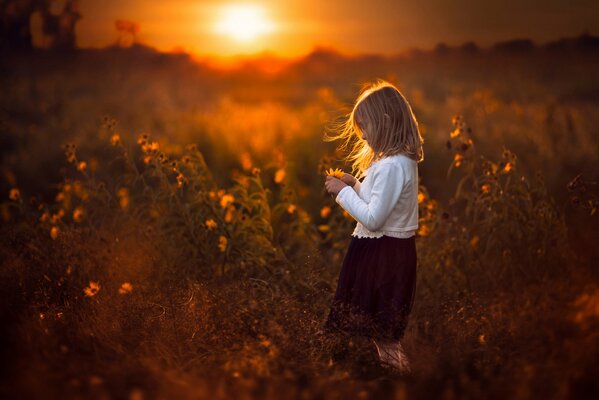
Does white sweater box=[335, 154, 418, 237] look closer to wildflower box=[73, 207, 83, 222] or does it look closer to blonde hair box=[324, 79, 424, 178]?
blonde hair box=[324, 79, 424, 178]

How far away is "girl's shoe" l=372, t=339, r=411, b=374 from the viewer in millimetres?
3156

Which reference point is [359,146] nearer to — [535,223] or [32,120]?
[535,223]

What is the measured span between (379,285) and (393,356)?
0.35 meters

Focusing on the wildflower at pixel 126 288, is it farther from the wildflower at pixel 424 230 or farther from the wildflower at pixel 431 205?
the wildflower at pixel 431 205

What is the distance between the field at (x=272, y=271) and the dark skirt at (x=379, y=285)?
13cm

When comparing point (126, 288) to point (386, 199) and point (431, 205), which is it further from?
point (431, 205)

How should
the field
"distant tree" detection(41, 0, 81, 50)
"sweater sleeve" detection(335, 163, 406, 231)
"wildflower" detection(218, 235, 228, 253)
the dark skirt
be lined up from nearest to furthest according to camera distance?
the field < "sweater sleeve" detection(335, 163, 406, 231) < the dark skirt < "wildflower" detection(218, 235, 228, 253) < "distant tree" detection(41, 0, 81, 50)

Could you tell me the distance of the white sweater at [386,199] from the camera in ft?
10.2

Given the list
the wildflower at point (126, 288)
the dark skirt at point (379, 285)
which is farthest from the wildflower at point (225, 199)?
the dark skirt at point (379, 285)

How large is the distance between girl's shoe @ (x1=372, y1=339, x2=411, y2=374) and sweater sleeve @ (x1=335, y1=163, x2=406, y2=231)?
0.59 metres

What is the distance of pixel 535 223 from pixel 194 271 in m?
2.22

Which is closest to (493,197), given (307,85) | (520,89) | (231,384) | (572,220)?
(572,220)

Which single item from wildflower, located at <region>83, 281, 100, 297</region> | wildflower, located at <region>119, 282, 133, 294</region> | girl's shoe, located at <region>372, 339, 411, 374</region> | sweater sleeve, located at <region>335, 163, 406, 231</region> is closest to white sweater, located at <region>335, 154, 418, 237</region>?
sweater sleeve, located at <region>335, 163, 406, 231</region>

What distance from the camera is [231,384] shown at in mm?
2705
